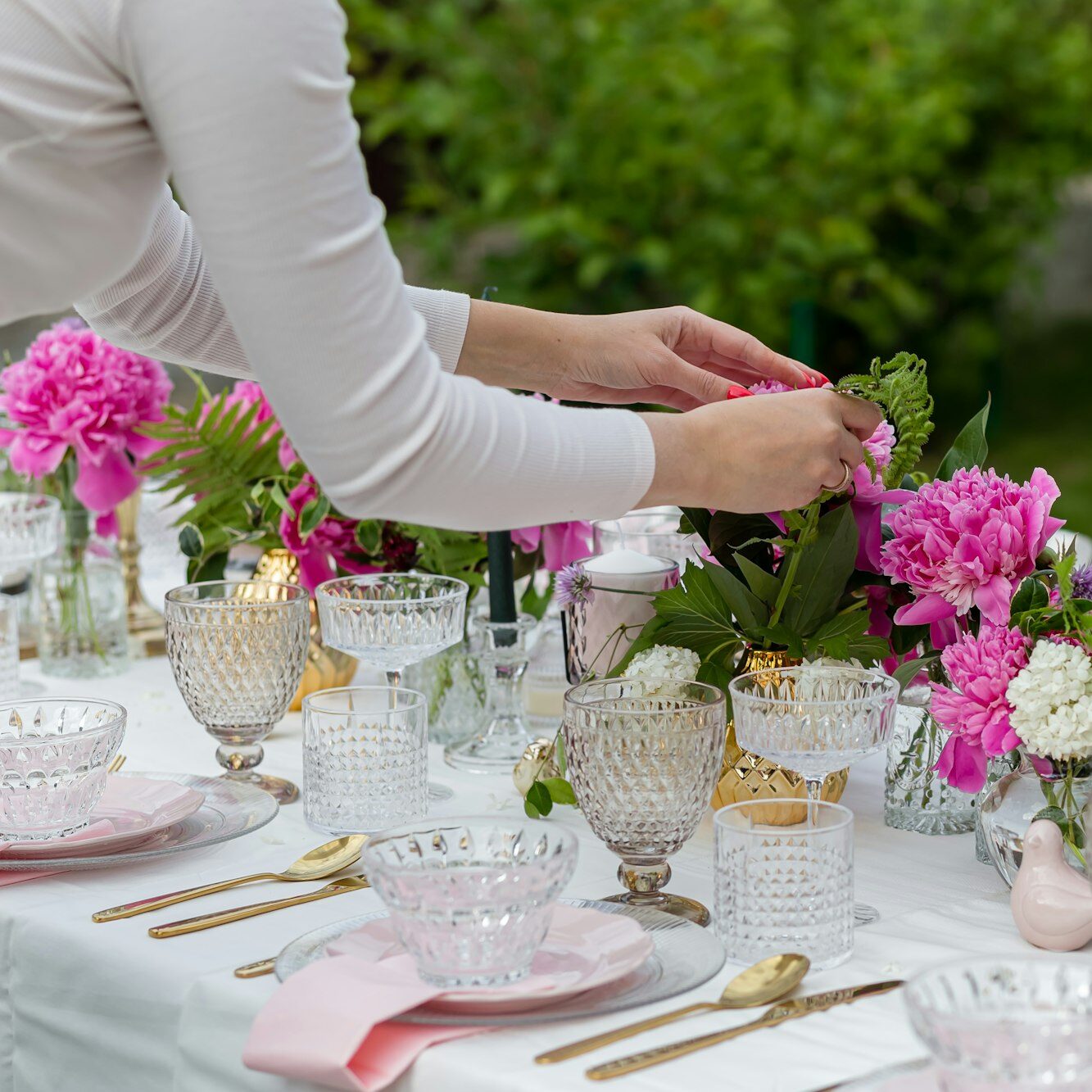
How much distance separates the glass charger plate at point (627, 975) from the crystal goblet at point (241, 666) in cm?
33

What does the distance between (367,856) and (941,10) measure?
4444 millimetres

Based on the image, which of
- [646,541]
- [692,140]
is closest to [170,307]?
[646,541]

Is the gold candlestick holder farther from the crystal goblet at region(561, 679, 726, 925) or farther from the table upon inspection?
the crystal goblet at region(561, 679, 726, 925)

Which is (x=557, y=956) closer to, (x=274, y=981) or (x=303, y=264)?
(x=274, y=981)

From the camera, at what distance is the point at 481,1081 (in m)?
0.79

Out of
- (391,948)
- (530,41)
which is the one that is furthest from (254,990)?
(530,41)

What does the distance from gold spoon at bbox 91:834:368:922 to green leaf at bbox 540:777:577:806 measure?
15cm

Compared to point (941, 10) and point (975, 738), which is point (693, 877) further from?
point (941, 10)

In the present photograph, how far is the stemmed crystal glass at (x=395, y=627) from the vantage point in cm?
128

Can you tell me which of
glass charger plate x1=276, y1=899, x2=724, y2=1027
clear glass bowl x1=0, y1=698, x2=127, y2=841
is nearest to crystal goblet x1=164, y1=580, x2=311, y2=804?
clear glass bowl x1=0, y1=698, x2=127, y2=841

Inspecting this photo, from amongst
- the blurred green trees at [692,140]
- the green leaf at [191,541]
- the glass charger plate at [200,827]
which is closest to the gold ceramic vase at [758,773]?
the glass charger plate at [200,827]

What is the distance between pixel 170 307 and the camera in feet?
3.98

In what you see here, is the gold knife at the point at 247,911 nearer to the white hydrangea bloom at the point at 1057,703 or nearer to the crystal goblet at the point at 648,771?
the crystal goblet at the point at 648,771

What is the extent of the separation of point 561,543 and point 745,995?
702 millimetres
